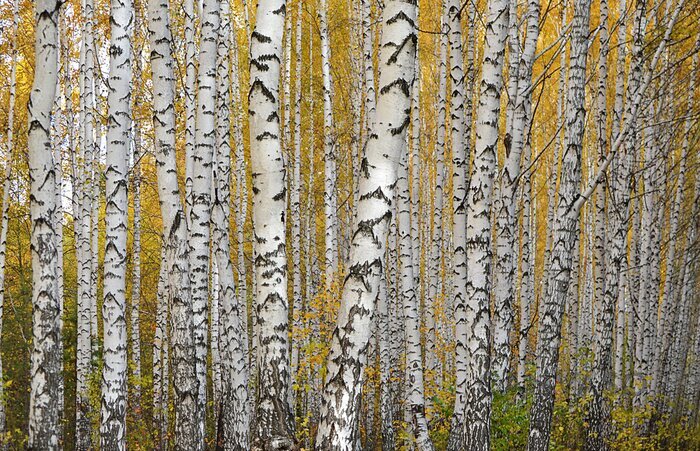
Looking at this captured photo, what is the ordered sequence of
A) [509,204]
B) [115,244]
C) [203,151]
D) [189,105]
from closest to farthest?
1. [115,244]
2. [203,151]
3. [509,204]
4. [189,105]

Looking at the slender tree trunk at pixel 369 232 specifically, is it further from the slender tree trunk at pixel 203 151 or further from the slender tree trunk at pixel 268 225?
the slender tree trunk at pixel 203 151

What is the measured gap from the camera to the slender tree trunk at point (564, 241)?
653 centimetres

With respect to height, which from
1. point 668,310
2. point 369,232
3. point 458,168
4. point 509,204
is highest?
point 458,168

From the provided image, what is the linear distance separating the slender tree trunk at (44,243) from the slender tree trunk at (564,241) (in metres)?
4.49

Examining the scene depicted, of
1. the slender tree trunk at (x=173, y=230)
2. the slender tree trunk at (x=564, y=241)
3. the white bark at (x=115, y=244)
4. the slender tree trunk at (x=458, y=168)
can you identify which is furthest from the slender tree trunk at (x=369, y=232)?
the slender tree trunk at (x=173, y=230)

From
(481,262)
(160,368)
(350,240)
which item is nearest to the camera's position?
(481,262)

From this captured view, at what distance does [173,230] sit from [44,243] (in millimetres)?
1507

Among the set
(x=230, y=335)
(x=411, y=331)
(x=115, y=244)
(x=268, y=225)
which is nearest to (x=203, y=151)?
(x=115, y=244)

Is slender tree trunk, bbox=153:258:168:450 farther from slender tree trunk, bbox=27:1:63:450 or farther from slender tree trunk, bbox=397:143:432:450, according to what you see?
slender tree trunk, bbox=27:1:63:450

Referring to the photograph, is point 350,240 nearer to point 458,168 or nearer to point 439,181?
point 458,168

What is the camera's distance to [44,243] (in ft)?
17.8

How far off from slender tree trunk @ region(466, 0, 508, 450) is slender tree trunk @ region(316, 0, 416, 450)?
85.4 inches

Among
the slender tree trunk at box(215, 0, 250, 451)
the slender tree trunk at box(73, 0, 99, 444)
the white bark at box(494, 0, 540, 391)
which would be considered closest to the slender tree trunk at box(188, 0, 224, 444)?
the slender tree trunk at box(215, 0, 250, 451)

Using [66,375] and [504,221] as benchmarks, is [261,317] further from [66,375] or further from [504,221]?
[66,375]
